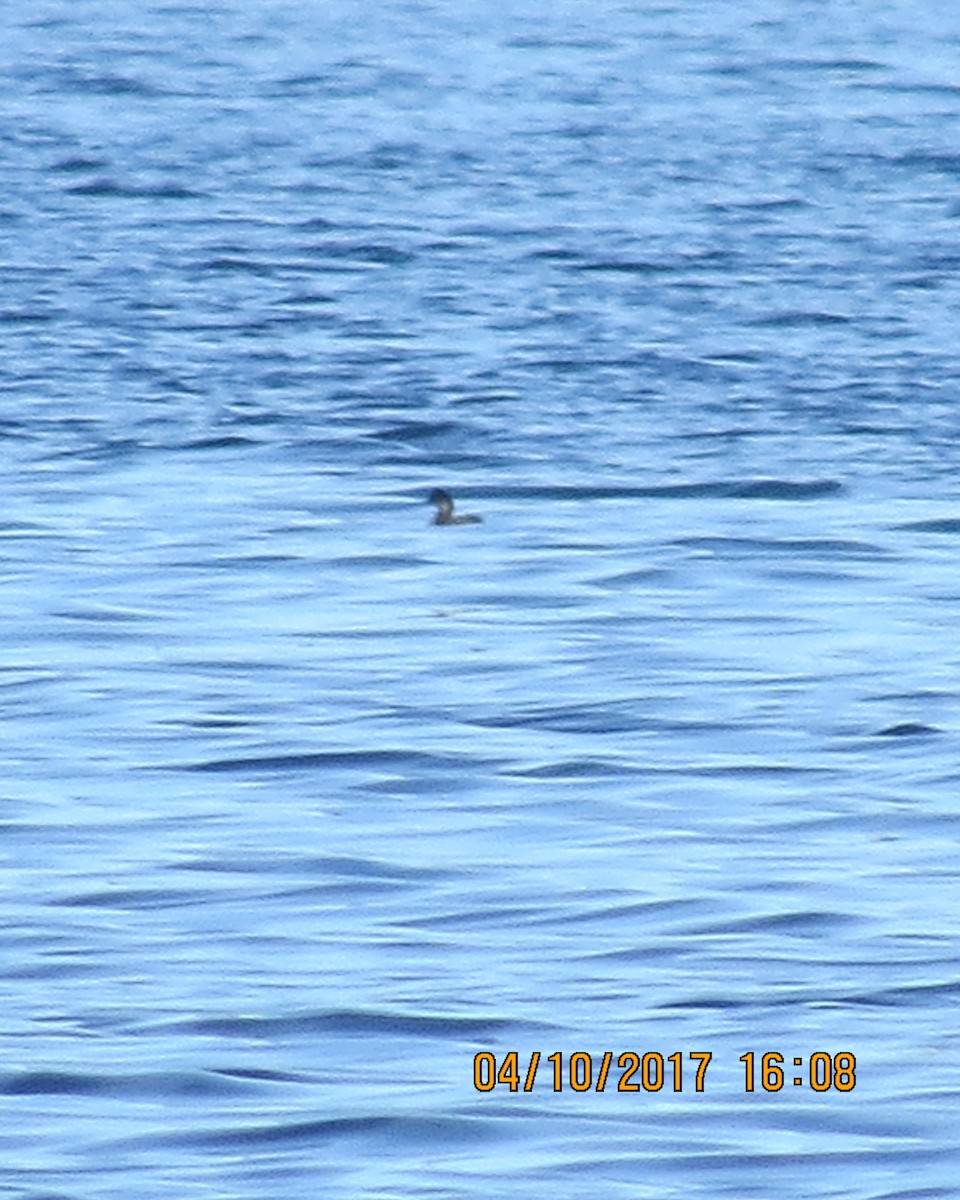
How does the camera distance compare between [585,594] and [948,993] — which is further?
[585,594]

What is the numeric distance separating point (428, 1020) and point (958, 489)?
515 cm

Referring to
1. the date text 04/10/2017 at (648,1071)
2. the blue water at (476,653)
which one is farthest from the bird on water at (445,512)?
the date text 04/10/2017 at (648,1071)

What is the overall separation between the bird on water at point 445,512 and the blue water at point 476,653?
0.06 metres

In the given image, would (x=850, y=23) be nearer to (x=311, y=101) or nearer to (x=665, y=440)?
(x=311, y=101)

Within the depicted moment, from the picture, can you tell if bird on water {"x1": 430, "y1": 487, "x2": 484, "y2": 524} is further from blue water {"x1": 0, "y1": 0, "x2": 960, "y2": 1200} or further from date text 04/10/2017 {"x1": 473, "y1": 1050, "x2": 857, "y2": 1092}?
date text 04/10/2017 {"x1": 473, "y1": 1050, "x2": 857, "y2": 1092}

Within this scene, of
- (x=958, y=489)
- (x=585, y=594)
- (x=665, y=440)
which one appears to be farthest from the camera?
(x=665, y=440)

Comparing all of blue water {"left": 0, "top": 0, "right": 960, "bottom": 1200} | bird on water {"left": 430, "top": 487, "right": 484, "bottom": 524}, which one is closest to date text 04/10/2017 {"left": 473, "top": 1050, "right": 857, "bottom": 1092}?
blue water {"left": 0, "top": 0, "right": 960, "bottom": 1200}

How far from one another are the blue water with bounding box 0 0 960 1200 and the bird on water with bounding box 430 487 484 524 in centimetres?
6

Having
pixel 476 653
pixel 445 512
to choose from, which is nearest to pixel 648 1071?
pixel 476 653

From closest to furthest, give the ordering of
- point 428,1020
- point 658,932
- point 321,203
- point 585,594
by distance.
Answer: point 428,1020 → point 658,932 → point 585,594 → point 321,203

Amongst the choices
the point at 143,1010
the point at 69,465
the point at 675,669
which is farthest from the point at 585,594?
the point at 143,1010

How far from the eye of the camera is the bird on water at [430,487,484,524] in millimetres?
10469

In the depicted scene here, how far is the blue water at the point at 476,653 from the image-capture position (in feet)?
Answer: 19.1

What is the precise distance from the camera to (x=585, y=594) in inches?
384
